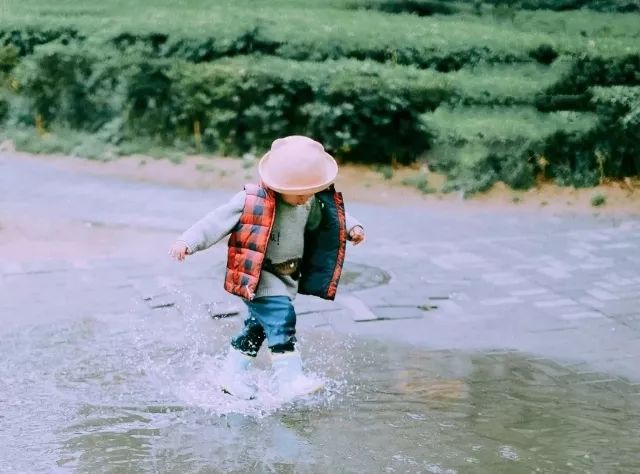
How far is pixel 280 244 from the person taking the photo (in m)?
4.27

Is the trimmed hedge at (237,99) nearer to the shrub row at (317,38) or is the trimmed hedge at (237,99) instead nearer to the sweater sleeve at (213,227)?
the shrub row at (317,38)

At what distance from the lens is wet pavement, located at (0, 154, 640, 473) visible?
12.7ft

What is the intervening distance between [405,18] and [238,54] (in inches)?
102

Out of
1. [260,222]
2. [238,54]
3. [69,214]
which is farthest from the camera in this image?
[238,54]

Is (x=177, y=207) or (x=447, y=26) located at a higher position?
(x=447, y=26)

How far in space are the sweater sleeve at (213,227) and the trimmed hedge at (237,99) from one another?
5939 millimetres

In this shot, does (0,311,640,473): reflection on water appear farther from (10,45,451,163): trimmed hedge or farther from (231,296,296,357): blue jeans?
(10,45,451,163): trimmed hedge

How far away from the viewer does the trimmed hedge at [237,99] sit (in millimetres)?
10039

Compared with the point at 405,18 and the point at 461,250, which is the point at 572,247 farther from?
the point at 405,18

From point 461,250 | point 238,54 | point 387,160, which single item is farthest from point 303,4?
point 461,250

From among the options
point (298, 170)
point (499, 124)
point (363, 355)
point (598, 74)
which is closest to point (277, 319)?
point (298, 170)

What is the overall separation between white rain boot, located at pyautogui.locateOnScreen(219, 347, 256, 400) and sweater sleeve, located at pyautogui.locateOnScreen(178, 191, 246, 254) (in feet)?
2.23

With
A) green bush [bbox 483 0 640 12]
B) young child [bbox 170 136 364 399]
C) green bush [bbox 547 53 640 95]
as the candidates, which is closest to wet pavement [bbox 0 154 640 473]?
young child [bbox 170 136 364 399]

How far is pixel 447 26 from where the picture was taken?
12273 millimetres
